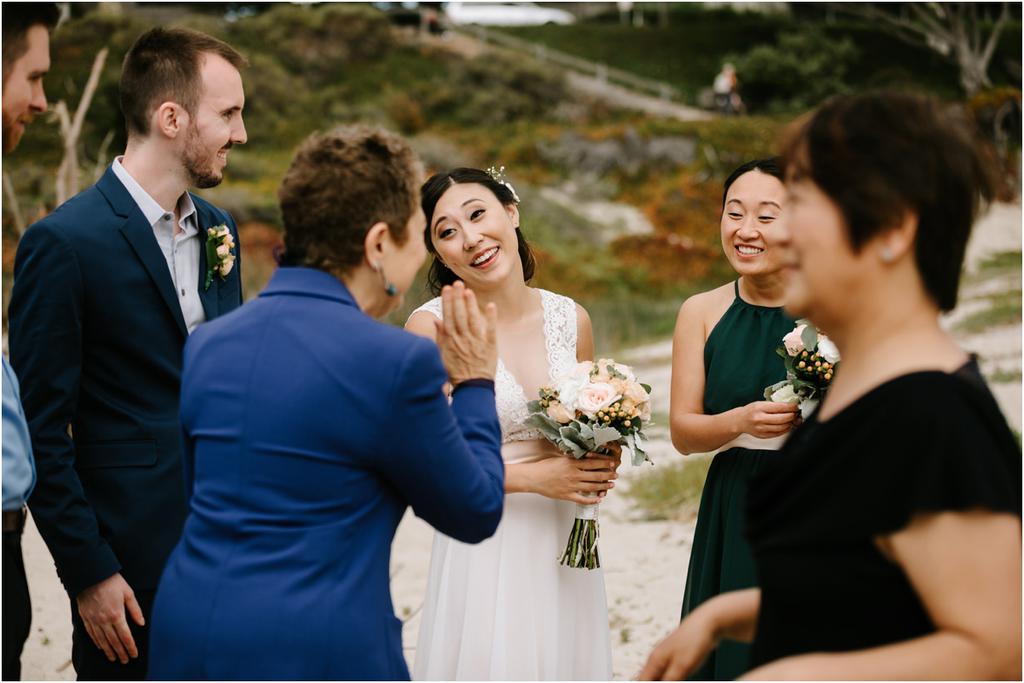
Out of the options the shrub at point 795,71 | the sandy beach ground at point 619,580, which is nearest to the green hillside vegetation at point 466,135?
the shrub at point 795,71

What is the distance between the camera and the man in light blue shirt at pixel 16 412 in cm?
257

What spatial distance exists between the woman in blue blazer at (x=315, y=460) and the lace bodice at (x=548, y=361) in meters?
1.66

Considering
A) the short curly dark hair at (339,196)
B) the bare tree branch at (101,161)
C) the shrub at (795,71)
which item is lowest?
the short curly dark hair at (339,196)

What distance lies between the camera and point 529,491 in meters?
3.82

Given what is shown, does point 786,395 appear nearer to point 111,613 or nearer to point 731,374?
point 731,374

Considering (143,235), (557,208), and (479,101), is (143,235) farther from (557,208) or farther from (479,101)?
(479,101)

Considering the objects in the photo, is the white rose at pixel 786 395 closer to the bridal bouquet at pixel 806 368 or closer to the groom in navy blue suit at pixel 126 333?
the bridal bouquet at pixel 806 368

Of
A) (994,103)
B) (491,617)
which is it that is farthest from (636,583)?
(994,103)

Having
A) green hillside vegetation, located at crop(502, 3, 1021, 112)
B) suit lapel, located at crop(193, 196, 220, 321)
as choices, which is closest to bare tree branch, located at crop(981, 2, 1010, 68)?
green hillside vegetation, located at crop(502, 3, 1021, 112)

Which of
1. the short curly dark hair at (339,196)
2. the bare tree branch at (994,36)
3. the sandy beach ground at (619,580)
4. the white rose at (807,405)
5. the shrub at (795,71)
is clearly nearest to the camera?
the short curly dark hair at (339,196)

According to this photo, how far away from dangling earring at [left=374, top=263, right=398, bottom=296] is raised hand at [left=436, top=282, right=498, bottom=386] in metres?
0.13

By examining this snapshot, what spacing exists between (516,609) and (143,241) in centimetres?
191

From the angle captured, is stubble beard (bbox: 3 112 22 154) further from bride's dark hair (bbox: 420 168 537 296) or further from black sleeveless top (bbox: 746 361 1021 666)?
black sleeveless top (bbox: 746 361 1021 666)

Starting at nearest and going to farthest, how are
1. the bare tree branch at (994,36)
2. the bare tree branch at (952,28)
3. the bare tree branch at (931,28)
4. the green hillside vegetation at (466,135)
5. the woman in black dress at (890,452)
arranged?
the woman in black dress at (890,452), the green hillside vegetation at (466,135), the bare tree branch at (994,36), the bare tree branch at (952,28), the bare tree branch at (931,28)
